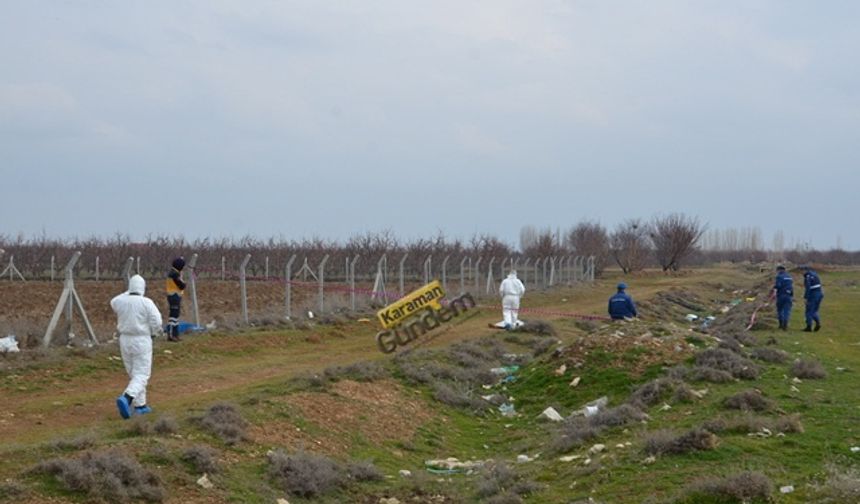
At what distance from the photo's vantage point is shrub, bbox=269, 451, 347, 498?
9.52m

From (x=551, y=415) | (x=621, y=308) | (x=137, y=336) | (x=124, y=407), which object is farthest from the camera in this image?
(x=621, y=308)

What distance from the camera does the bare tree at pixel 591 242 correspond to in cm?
7931

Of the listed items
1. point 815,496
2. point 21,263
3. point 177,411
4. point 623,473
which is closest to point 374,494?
point 623,473

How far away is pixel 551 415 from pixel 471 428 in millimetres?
1242

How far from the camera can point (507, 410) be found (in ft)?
50.6

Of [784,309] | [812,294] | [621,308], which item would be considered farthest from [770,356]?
[784,309]

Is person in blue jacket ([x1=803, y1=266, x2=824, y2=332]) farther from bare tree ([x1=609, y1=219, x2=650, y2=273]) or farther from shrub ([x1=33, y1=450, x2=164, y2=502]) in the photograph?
bare tree ([x1=609, y1=219, x2=650, y2=273])

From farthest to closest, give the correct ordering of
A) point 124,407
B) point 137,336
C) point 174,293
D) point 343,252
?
point 343,252 < point 174,293 < point 137,336 < point 124,407

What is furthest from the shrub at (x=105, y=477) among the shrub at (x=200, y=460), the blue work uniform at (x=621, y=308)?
the blue work uniform at (x=621, y=308)

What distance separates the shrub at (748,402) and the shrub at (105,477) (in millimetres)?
7399

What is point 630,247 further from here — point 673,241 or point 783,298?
point 783,298

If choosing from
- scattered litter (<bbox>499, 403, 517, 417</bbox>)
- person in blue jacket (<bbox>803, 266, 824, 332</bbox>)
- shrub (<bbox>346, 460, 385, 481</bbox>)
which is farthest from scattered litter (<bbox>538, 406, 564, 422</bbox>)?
person in blue jacket (<bbox>803, 266, 824, 332</bbox>)

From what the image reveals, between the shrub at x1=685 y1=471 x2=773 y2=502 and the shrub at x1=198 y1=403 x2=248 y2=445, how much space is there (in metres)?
4.96

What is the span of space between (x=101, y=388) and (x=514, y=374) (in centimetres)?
753
